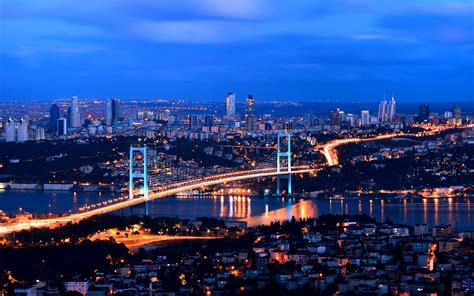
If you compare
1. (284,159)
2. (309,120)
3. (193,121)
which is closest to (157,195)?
(284,159)

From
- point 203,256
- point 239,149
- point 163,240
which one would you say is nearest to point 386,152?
point 239,149

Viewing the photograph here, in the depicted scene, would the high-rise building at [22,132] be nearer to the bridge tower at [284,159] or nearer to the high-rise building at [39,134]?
the high-rise building at [39,134]

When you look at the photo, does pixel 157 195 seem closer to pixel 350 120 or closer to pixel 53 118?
→ pixel 53 118

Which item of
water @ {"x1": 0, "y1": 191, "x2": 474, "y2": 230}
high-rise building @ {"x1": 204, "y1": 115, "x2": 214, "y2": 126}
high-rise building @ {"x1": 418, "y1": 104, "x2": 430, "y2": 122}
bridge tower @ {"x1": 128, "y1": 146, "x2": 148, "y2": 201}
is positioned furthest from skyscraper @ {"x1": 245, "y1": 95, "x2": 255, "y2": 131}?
water @ {"x1": 0, "y1": 191, "x2": 474, "y2": 230}

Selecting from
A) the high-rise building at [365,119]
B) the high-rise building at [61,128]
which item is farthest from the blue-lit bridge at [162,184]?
the high-rise building at [61,128]

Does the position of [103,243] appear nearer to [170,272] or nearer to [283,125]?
[170,272]

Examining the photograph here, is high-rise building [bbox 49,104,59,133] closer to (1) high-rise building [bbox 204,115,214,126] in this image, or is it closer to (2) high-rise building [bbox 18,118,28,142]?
(2) high-rise building [bbox 18,118,28,142]
